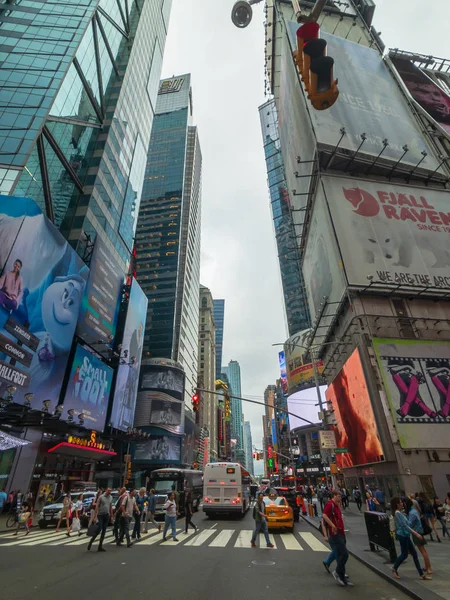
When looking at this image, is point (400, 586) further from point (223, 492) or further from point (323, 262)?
point (323, 262)

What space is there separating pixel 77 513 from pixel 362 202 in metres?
31.1

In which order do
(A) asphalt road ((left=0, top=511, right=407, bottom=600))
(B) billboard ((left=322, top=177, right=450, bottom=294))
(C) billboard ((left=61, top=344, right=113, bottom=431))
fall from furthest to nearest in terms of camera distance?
(C) billboard ((left=61, top=344, right=113, bottom=431)) < (B) billboard ((left=322, top=177, right=450, bottom=294)) < (A) asphalt road ((left=0, top=511, right=407, bottom=600))

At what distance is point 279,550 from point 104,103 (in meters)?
63.2

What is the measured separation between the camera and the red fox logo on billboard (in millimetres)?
29438

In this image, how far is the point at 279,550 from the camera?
10.8 m

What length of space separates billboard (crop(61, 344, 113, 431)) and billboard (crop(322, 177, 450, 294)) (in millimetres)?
28460

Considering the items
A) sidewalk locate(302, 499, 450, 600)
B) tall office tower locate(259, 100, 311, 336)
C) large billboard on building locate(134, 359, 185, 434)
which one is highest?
tall office tower locate(259, 100, 311, 336)

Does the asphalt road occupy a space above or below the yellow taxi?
below

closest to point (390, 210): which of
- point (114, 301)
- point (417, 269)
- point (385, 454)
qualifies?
point (417, 269)

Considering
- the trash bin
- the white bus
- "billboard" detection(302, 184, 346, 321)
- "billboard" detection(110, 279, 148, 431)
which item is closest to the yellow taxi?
the white bus

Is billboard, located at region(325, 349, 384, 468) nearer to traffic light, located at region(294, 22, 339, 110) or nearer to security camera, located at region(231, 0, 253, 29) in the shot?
traffic light, located at region(294, 22, 339, 110)

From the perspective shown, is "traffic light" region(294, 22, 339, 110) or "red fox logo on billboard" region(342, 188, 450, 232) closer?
"traffic light" region(294, 22, 339, 110)

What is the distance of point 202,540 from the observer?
12.7 meters

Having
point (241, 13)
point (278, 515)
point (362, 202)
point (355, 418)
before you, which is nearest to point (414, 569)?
point (278, 515)
